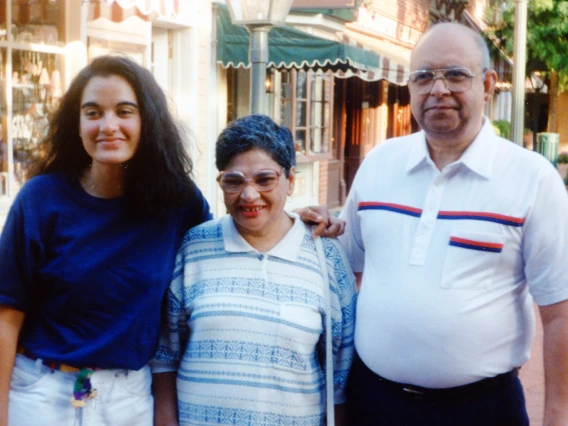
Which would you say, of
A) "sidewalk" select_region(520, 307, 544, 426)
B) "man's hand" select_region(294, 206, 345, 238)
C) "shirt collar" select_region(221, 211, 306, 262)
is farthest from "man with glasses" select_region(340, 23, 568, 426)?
"sidewalk" select_region(520, 307, 544, 426)

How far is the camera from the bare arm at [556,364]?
2.45m

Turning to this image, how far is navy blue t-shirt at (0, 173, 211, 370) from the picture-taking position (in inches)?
92.4

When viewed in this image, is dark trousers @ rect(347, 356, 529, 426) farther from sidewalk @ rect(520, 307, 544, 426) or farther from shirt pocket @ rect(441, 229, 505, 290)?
sidewalk @ rect(520, 307, 544, 426)

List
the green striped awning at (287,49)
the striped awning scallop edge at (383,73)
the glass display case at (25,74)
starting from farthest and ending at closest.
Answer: the striped awning scallop edge at (383,73) → the green striped awning at (287,49) → the glass display case at (25,74)

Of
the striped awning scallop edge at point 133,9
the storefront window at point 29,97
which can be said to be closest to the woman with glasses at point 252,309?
the striped awning scallop edge at point 133,9

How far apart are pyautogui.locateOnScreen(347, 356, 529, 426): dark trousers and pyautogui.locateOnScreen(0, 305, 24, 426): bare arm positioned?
1121mm

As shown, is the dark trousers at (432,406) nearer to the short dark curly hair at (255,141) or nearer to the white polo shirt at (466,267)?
the white polo shirt at (466,267)

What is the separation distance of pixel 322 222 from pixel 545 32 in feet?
62.8

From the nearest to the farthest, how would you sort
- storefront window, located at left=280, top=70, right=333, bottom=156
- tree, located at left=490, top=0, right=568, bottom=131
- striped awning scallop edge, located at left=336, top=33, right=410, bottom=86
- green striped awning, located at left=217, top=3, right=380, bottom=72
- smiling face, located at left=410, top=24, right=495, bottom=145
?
smiling face, located at left=410, top=24, right=495, bottom=145 < green striped awning, located at left=217, top=3, right=380, bottom=72 < striped awning scallop edge, located at left=336, top=33, right=410, bottom=86 < storefront window, located at left=280, top=70, right=333, bottom=156 < tree, located at left=490, top=0, right=568, bottom=131

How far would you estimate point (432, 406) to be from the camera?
254cm

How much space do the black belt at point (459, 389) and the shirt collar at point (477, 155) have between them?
0.66 meters

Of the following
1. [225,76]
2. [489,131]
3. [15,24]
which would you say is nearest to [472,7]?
[225,76]

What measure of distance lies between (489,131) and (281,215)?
0.76 metres

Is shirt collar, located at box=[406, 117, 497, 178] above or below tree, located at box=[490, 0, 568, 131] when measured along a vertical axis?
below
